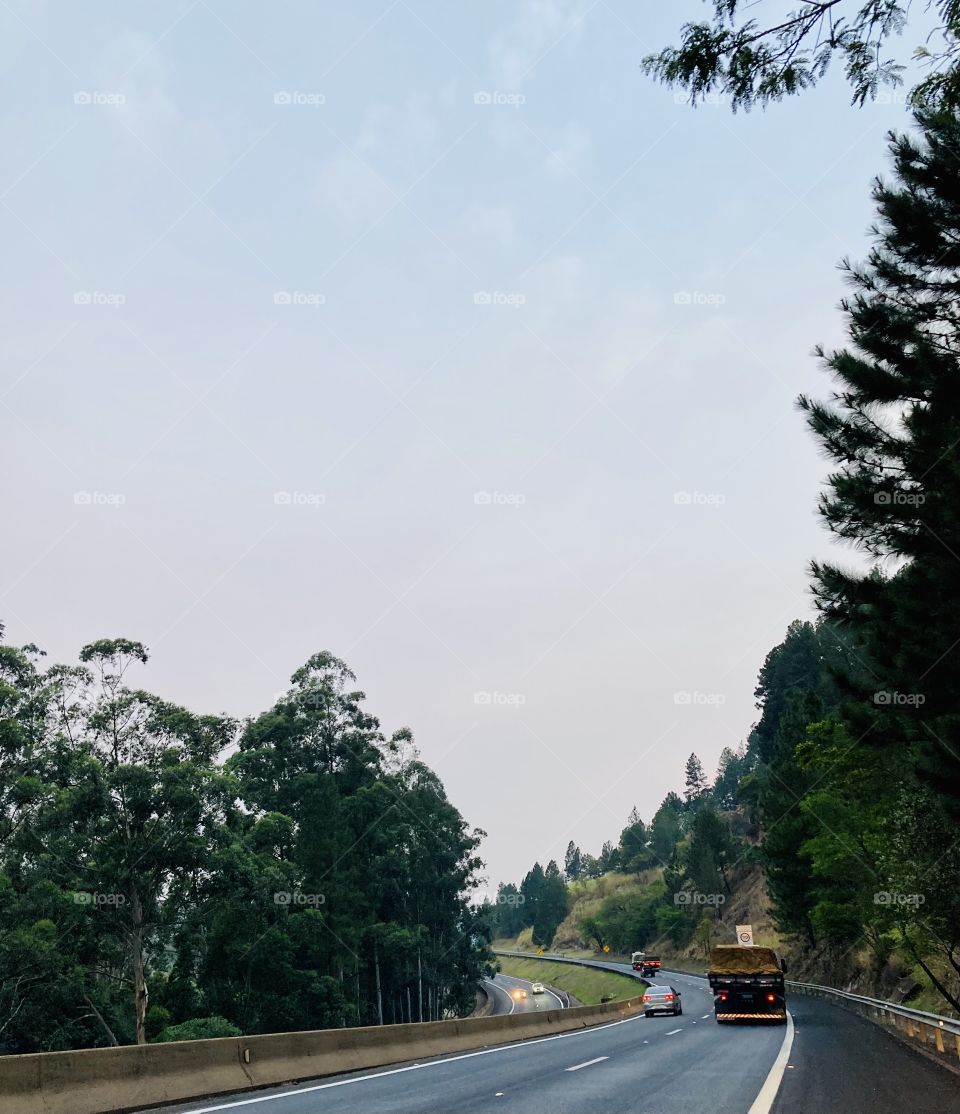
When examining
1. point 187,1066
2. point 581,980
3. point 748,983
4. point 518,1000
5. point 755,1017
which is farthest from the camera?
point 581,980

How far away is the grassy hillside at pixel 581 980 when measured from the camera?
9638 centimetres

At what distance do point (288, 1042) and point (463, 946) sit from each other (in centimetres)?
7349

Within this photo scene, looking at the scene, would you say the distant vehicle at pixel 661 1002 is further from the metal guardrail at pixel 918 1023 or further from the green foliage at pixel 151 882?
the green foliage at pixel 151 882

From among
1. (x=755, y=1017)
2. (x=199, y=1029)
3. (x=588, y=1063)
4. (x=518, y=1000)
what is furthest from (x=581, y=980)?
(x=588, y=1063)

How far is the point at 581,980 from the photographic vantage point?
12081cm

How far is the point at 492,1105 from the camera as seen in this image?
37.1 ft

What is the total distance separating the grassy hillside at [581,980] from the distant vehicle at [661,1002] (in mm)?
35856

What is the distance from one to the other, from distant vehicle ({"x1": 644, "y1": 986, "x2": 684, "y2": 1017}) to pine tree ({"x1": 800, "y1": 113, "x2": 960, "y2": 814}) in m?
26.1

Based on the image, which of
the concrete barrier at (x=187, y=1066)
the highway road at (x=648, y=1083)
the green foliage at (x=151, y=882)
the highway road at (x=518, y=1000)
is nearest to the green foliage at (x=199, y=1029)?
the green foliage at (x=151, y=882)

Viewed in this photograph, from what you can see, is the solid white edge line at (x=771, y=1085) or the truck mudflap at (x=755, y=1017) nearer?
the solid white edge line at (x=771, y=1085)

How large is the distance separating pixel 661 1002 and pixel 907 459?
31.0m

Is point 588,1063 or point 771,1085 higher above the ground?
point 771,1085

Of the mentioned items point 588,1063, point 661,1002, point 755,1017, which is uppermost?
point 588,1063

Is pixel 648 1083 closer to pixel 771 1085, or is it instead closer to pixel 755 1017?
pixel 771 1085
